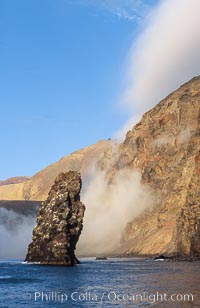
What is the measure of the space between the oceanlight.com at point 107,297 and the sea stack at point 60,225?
73601 mm

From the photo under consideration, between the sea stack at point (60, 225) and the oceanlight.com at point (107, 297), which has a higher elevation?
the sea stack at point (60, 225)

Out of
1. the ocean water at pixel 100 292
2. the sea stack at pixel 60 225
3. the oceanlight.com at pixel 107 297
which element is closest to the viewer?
the ocean water at pixel 100 292

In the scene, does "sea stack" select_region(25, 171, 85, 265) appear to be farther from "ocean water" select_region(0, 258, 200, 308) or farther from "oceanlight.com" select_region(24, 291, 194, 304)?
"oceanlight.com" select_region(24, 291, 194, 304)

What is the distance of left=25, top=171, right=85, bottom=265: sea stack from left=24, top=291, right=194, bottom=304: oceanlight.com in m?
73.6

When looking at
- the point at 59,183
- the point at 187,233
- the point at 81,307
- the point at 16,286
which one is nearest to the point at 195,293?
the point at 81,307

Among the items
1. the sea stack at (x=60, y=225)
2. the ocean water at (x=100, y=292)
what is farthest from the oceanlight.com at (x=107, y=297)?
the sea stack at (x=60, y=225)

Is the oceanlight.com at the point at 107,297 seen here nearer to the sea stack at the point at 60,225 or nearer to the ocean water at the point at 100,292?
the ocean water at the point at 100,292

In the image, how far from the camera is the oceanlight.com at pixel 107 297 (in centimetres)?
6625

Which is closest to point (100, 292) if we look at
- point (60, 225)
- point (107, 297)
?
point (107, 297)

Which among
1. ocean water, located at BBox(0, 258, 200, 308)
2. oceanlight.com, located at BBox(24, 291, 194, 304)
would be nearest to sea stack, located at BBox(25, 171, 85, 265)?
ocean water, located at BBox(0, 258, 200, 308)

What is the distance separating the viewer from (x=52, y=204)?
15838 centimetres

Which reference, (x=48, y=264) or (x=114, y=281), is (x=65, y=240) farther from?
(x=114, y=281)

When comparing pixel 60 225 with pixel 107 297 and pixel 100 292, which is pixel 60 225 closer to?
pixel 100 292

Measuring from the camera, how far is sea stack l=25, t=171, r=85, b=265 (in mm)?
153250
